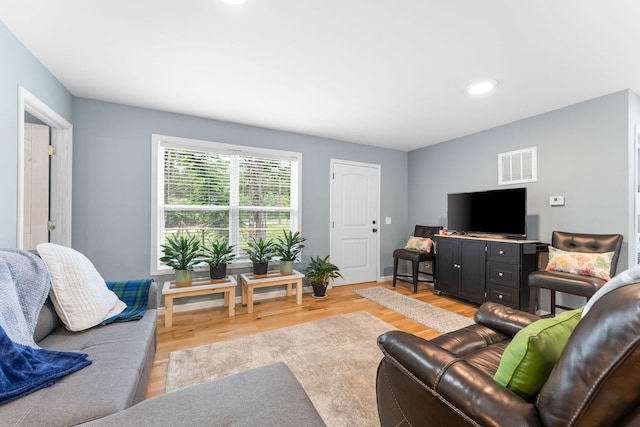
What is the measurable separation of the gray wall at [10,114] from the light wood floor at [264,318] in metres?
1.37

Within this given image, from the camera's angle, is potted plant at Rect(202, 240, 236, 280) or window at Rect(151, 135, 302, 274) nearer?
potted plant at Rect(202, 240, 236, 280)

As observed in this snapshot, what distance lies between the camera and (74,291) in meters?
1.63

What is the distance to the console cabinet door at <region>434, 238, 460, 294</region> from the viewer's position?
144 inches

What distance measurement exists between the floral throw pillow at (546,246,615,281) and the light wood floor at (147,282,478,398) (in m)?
1.04

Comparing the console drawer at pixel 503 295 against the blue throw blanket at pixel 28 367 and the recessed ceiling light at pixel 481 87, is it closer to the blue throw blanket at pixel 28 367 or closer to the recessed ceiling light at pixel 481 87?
the recessed ceiling light at pixel 481 87

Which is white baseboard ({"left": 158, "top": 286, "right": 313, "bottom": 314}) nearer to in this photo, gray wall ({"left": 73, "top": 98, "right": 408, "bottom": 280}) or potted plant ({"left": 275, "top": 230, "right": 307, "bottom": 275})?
potted plant ({"left": 275, "top": 230, "right": 307, "bottom": 275})

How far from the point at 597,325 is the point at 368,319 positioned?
96.2 inches

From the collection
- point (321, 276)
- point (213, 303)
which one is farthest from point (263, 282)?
point (321, 276)

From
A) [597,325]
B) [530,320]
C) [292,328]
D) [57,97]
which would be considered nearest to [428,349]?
[597,325]

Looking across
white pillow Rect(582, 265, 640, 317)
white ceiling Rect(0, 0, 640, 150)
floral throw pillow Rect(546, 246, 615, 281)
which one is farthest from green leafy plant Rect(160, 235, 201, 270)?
floral throw pillow Rect(546, 246, 615, 281)

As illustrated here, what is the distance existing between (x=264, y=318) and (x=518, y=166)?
3.66 meters

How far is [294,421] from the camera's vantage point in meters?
0.90

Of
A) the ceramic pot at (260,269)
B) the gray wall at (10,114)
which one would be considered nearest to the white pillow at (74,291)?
the gray wall at (10,114)

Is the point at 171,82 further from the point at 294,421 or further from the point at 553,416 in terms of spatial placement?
the point at 553,416
